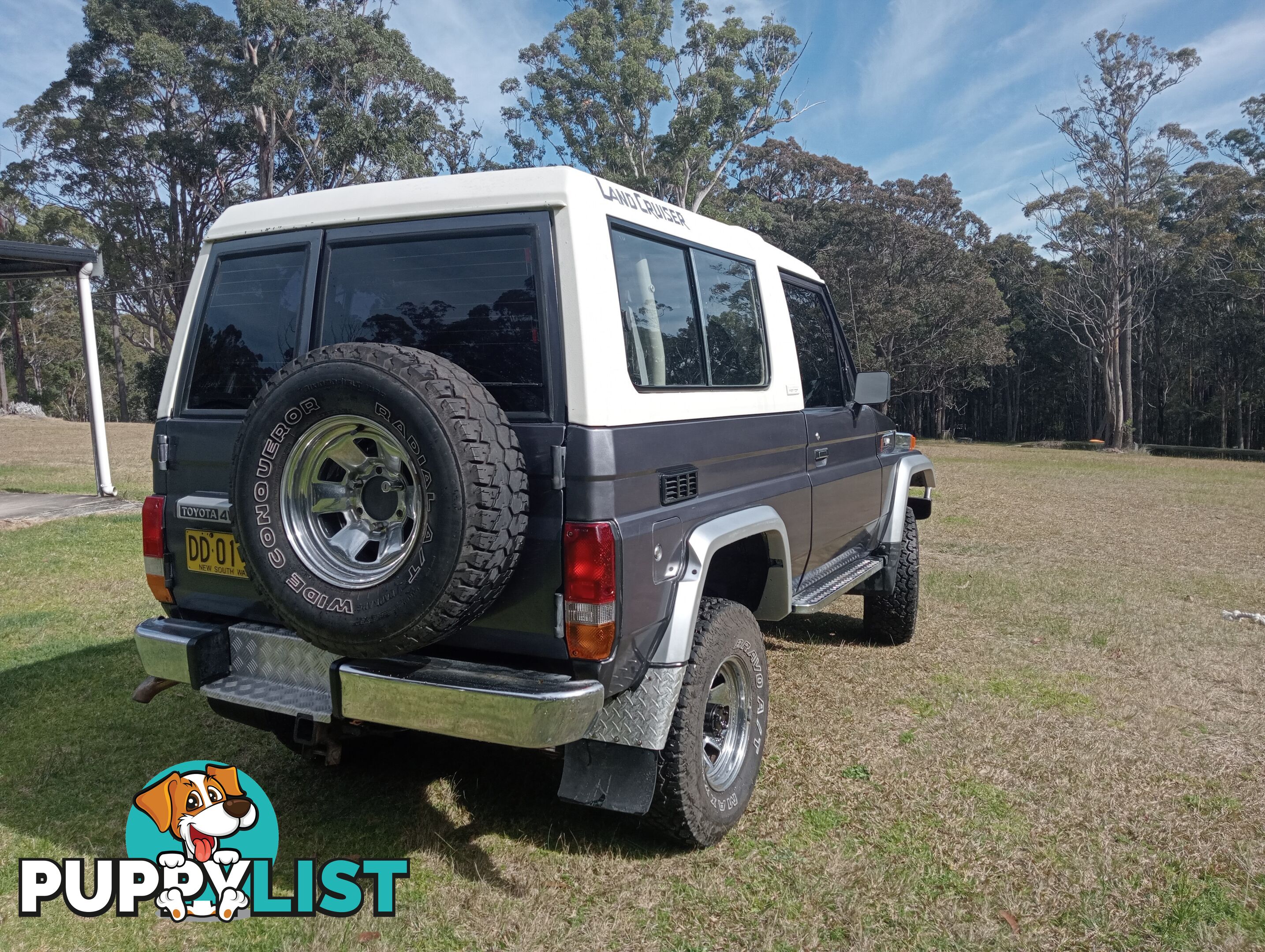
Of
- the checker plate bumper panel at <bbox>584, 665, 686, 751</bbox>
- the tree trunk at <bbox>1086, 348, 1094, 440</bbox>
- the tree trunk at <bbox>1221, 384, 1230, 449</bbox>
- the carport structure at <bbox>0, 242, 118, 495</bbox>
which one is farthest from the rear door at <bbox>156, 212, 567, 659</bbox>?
the tree trunk at <bbox>1086, 348, 1094, 440</bbox>

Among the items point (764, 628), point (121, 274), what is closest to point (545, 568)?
point (764, 628)

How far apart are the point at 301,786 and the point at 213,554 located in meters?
1.11

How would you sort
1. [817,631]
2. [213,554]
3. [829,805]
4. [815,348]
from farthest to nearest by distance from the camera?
[817,631], [815,348], [829,805], [213,554]

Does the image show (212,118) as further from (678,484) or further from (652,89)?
(678,484)

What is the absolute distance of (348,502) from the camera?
2.70 metres

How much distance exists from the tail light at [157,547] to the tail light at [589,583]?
→ 5.24ft

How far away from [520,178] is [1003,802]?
9.32 feet

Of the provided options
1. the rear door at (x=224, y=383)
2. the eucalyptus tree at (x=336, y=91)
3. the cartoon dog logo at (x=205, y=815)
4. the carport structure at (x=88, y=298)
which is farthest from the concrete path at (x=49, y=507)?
the eucalyptus tree at (x=336, y=91)

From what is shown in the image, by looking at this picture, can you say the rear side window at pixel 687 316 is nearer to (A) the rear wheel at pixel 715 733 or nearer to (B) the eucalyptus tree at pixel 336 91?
(A) the rear wheel at pixel 715 733

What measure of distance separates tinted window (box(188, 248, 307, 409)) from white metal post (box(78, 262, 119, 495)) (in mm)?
8829

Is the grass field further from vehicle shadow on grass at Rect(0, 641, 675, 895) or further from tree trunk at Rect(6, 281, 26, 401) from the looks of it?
tree trunk at Rect(6, 281, 26, 401)

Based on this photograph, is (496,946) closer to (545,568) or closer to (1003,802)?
(545,568)

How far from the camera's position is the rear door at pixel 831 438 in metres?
4.22

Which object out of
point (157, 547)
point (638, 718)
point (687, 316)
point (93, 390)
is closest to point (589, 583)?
point (638, 718)
